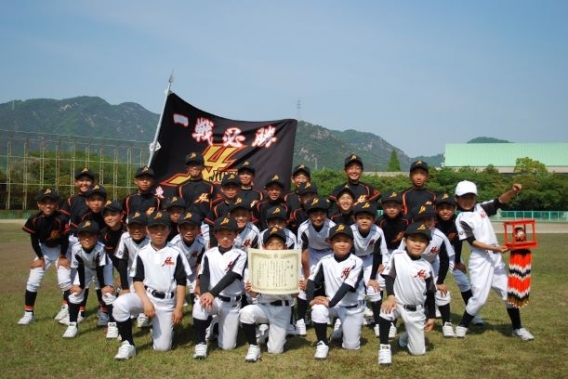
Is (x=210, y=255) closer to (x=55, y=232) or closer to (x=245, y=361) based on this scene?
(x=245, y=361)

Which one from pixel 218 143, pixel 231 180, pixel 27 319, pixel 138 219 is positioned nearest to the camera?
pixel 138 219

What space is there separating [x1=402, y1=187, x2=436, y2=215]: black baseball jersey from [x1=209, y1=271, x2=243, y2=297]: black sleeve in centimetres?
304

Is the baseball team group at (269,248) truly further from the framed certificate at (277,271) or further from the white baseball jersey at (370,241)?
the framed certificate at (277,271)

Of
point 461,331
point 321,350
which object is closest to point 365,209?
point 321,350

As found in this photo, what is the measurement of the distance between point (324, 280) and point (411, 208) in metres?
2.11

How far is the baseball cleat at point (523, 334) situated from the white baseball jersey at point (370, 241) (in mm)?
2065

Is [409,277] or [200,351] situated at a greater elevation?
[409,277]

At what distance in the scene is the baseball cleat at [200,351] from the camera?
6289 mm

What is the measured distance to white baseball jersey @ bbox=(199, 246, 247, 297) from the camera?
6918 millimetres

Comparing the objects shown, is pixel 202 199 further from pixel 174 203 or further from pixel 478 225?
pixel 478 225

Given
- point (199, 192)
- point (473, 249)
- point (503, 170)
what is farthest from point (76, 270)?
point (503, 170)

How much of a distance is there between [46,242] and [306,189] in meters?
4.35

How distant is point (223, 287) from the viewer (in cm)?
672

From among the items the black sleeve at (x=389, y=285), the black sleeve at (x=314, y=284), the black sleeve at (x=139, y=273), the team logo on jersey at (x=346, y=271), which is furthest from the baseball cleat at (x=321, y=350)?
the black sleeve at (x=139, y=273)
